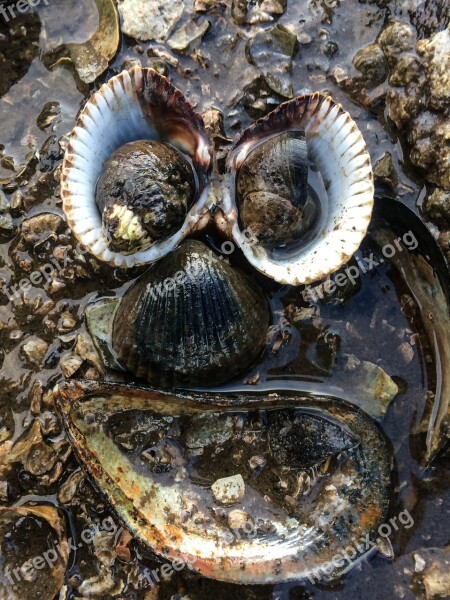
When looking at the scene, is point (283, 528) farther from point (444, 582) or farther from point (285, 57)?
point (285, 57)

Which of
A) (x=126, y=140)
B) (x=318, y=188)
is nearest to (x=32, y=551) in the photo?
(x=126, y=140)

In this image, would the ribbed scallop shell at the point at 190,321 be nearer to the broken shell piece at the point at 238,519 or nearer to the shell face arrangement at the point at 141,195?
the shell face arrangement at the point at 141,195

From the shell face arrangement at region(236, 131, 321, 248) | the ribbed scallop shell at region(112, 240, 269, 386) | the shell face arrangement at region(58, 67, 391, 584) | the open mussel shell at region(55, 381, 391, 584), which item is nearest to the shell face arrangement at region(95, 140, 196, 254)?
the shell face arrangement at region(58, 67, 391, 584)

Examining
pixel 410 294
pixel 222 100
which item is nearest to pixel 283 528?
pixel 410 294

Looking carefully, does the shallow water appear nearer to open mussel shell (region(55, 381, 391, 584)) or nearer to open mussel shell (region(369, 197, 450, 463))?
open mussel shell (region(369, 197, 450, 463))

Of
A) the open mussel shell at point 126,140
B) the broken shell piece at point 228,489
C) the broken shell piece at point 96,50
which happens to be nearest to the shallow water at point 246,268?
the broken shell piece at point 96,50

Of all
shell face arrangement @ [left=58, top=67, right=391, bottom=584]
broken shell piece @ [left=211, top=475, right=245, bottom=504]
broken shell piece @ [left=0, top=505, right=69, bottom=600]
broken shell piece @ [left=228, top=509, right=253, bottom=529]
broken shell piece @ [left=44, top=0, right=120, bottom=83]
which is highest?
broken shell piece @ [left=44, top=0, right=120, bottom=83]

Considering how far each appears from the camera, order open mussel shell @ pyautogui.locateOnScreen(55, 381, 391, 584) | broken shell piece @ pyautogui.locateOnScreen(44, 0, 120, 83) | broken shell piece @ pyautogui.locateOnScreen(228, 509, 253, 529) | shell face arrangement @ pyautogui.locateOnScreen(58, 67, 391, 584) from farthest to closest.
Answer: broken shell piece @ pyautogui.locateOnScreen(44, 0, 120, 83), broken shell piece @ pyautogui.locateOnScreen(228, 509, 253, 529), open mussel shell @ pyautogui.locateOnScreen(55, 381, 391, 584), shell face arrangement @ pyautogui.locateOnScreen(58, 67, 391, 584)
